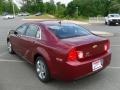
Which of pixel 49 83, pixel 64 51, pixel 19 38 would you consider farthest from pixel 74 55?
pixel 19 38

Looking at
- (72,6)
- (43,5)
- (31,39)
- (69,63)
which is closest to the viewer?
(69,63)

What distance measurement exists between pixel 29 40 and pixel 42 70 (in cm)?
106

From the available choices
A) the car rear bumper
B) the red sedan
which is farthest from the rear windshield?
the car rear bumper

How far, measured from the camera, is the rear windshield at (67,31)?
18.0 feet

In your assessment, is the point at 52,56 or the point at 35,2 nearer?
the point at 52,56

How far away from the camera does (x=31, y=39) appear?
605cm

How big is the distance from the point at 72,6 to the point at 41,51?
4007 cm

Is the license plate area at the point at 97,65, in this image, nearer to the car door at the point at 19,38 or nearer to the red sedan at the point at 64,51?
the red sedan at the point at 64,51

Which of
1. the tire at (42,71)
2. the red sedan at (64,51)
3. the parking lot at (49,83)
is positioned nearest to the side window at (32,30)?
the red sedan at (64,51)

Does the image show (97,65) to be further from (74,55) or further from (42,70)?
(42,70)

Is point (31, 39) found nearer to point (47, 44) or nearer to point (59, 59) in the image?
point (47, 44)

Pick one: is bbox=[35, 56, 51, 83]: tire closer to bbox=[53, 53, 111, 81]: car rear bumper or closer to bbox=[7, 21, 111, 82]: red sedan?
bbox=[7, 21, 111, 82]: red sedan

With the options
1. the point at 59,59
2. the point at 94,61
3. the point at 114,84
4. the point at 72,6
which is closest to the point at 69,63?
the point at 59,59

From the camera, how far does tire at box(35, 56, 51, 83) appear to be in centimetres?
531
